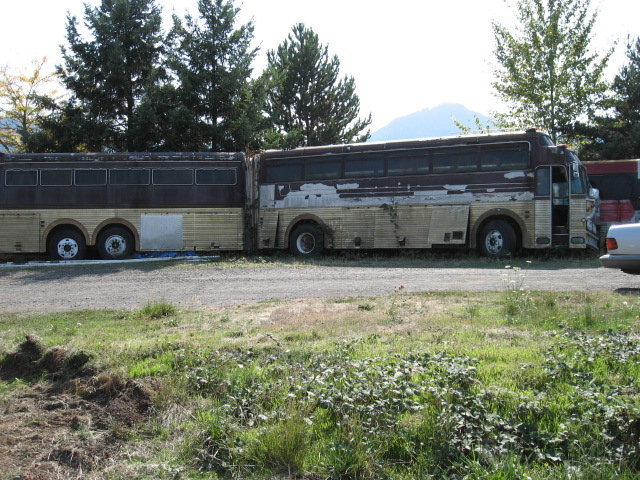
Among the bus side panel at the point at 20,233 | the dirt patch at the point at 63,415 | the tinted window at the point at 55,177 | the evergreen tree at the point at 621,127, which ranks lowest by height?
the dirt patch at the point at 63,415

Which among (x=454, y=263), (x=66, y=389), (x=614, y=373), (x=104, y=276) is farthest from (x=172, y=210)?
(x=614, y=373)

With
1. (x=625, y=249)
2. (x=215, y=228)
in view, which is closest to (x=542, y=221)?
(x=625, y=249)

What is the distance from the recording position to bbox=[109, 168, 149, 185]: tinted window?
1925 centimetres

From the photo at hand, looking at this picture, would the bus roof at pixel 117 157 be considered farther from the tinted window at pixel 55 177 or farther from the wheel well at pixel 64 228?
the wheel well at pixel 64 228

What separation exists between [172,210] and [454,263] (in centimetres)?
941

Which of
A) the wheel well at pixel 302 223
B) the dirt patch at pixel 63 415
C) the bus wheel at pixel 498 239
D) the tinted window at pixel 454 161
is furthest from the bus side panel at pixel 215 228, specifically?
the dirt patch at pixel 63 415

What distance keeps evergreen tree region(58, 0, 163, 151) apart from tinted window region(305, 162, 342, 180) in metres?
10.9

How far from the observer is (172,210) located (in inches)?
757

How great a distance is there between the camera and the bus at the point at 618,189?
2095 cm

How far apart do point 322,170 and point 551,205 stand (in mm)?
7008

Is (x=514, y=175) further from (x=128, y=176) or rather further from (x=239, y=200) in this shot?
(x=128, y=176)

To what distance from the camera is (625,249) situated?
33.6ft

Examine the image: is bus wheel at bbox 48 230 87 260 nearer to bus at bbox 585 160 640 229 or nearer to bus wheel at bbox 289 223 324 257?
bus wheel at bbox 289 223 324 257

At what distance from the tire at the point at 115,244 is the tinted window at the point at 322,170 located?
6350 mm
